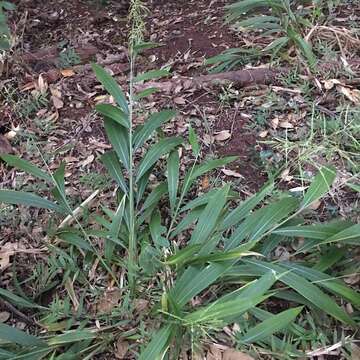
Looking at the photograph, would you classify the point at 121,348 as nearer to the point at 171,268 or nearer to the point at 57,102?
the point at 171,268

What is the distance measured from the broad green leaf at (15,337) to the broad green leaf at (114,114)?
A: 0.82 m

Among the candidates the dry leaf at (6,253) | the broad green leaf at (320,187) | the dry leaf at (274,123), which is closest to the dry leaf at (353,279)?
the broad green leaf at (320,187)

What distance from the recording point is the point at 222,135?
8.24ft

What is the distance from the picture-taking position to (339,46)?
112 inches

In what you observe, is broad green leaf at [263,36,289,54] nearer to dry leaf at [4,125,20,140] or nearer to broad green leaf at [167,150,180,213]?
broad green leaf at [167,150,180,213]

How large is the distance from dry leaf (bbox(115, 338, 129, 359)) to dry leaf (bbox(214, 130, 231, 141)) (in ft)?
3.32

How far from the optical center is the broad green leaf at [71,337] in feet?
5.80

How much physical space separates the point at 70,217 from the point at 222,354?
80 cm

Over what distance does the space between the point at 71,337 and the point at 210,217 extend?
57cm

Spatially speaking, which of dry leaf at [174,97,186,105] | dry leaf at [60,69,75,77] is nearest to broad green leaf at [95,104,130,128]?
dry leaf at [174,97,186,105]

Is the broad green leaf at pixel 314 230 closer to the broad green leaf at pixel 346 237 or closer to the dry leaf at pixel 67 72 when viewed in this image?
the broad green leaf at pixel 346 237

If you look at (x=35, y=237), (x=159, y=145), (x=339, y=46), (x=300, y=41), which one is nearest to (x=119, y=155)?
(x=159, y=145)

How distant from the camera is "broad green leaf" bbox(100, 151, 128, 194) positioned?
2152 millimetres

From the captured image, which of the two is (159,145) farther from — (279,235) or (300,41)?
(300,41)
